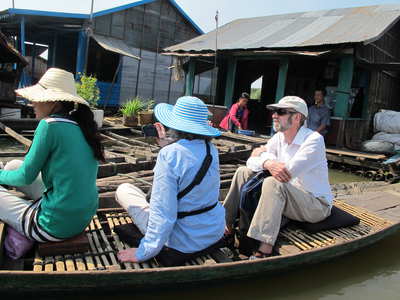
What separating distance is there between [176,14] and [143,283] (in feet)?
55.1

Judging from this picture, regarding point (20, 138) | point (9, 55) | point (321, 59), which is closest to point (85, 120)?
point (20, 138)

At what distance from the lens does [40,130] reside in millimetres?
2725

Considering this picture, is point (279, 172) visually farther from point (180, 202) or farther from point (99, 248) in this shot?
point (99, 248)

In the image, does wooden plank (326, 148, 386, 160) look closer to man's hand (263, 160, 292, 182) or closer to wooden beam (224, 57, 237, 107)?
wooden beam (224, 57, 237, 107)

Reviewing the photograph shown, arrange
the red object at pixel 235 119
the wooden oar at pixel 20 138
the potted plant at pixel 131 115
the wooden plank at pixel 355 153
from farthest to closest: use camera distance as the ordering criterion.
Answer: the potted plant at pixel 131 115 → the red object at pixel 235 119 → the wooden plank at pixel 355 153 → the wooden oar at pixel 20 138

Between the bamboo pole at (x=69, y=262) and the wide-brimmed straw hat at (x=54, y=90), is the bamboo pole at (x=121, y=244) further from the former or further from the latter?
the wide-brimmed straw hat at (x=54, y=90)

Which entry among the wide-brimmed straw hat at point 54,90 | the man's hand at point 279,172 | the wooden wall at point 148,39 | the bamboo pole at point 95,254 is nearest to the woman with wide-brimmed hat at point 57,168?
the wide-brimmed straw hat at point 54,90

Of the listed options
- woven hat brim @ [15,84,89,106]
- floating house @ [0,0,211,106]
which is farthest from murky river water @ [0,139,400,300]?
floating house @ [0,0,211,106]

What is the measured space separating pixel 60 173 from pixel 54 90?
0.64m

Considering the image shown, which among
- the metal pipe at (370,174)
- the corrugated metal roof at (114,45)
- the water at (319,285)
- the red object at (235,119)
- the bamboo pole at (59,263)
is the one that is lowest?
the water at (319,285)

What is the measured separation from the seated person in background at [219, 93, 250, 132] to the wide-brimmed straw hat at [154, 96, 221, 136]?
731cm

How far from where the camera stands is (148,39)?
55.9 ft

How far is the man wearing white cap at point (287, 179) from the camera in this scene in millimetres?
3543

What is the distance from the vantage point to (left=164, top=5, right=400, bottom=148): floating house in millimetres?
10133
